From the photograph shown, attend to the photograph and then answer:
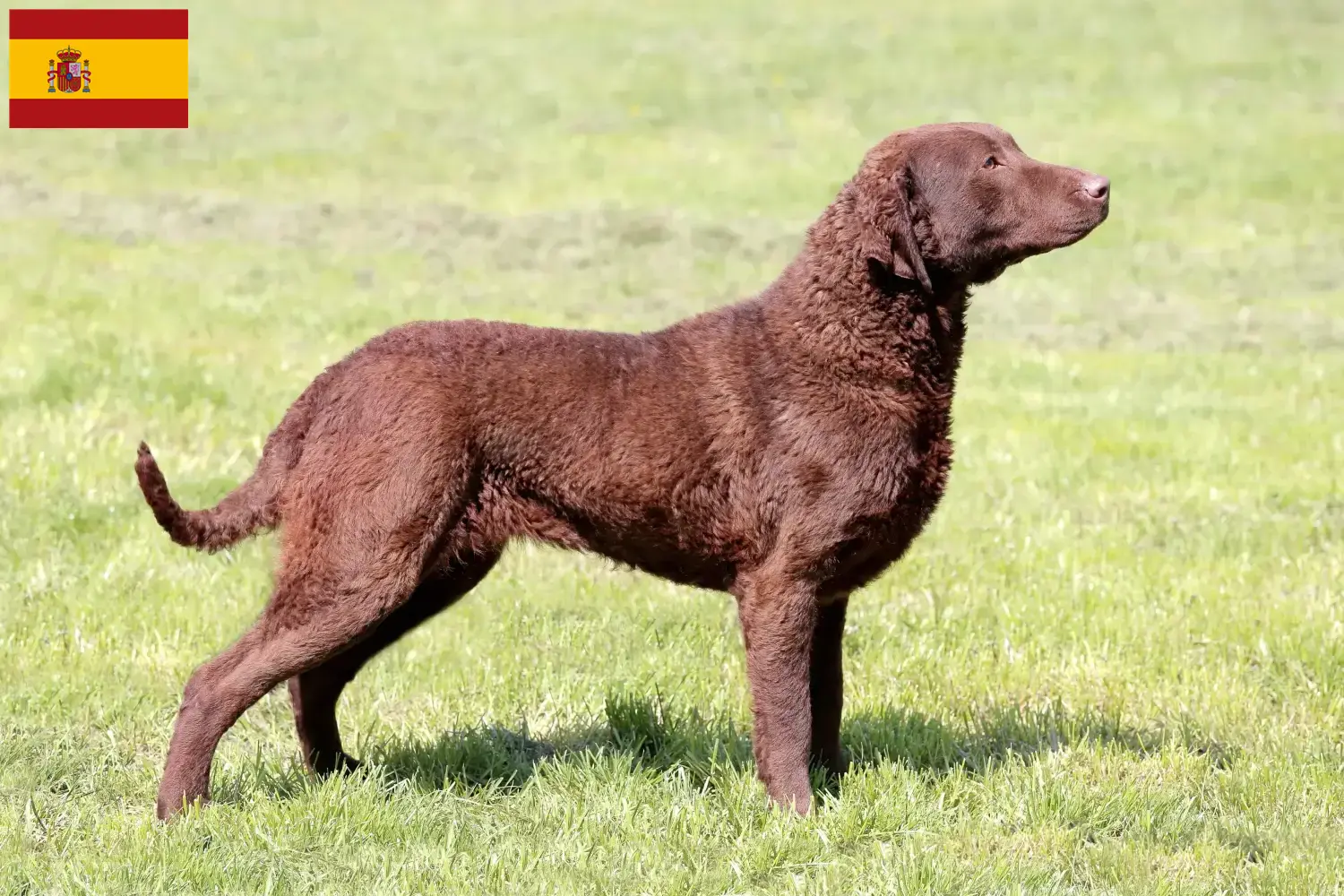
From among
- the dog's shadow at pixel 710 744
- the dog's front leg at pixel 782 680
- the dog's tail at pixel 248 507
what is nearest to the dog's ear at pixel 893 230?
the dog's front leg at pixel 782 680

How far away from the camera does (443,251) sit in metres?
17.2

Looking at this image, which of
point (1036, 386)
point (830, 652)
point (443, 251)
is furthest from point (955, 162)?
Answer: point (443, 251)

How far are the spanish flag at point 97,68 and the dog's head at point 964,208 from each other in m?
15.6

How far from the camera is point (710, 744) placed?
5125 millimetres

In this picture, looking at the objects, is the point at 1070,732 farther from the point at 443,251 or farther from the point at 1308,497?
the point at 443,251

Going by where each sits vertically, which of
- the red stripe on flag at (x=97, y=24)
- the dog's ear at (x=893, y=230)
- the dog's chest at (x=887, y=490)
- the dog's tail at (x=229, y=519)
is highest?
the red stripe on flag at (x=97, y=24)

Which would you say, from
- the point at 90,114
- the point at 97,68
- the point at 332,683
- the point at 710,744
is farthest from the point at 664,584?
the point at 90,114

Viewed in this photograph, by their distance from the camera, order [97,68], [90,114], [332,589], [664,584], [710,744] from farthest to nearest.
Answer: [90,114]
[97,68]
[664,584]
[710,744]
[332,589]

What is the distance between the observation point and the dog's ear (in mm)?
4535

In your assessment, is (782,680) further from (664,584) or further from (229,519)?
(664,584)

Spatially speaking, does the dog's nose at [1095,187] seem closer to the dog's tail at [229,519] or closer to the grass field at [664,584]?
the grass field at [664,584]

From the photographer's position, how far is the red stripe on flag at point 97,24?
1862 centimetres

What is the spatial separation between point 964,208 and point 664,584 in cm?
291

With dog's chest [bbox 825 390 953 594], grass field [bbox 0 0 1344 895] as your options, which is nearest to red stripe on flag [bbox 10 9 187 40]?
grass field [bbox 0 0 1344 895]
